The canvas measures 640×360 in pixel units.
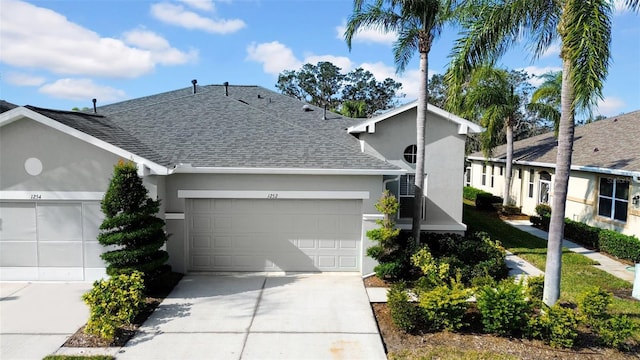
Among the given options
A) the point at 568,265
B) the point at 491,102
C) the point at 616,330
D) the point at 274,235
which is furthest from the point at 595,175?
the point at 274,235

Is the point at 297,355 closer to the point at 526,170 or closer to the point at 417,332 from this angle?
the point at 417,332

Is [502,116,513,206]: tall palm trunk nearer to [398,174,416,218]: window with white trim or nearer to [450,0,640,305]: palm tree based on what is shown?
[398,174,416,218]: window with white trim

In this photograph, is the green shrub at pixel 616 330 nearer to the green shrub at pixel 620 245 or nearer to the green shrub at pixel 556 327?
the green shrub at pixel 556 327

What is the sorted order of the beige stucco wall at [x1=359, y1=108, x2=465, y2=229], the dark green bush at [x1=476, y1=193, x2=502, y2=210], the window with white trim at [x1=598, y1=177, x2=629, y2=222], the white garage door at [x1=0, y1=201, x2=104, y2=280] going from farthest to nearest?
the dark green bush at [x1=476, y1=193, x2=502, y2=210] < the window with white trim at [x1=598, y1=177, x2=629, y2=222] < the beige stucco wall at [x1=359, y1=108, x2=465, y2=229] < the white garage door at [x1=0, y1=201, x2=104, y2=280]

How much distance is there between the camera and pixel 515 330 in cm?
761

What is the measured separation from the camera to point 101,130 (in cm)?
1083

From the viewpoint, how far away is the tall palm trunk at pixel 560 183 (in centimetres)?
766

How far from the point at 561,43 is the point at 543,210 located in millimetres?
13603

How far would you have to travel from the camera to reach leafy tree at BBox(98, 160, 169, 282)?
8.95 m

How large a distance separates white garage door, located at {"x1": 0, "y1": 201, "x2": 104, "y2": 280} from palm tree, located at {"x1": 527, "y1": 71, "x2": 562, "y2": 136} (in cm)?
2137

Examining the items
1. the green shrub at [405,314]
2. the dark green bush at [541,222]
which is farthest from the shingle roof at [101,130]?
the dark green bush at [541,222]

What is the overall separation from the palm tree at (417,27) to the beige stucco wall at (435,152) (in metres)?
1.64

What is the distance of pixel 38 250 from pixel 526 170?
22.8 meters

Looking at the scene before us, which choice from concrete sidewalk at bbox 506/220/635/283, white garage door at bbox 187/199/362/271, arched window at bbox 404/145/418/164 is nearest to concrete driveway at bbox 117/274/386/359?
white garage door at bbox 187/199/362/271
